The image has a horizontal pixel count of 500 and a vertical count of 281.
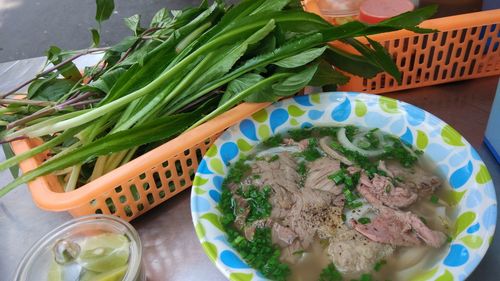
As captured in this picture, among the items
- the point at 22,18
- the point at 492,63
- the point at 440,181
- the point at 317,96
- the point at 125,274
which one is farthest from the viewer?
the point at 22,18

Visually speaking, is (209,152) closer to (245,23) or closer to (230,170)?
(230,170)

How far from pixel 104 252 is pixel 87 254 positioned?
1.3 inches

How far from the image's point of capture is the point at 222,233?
2.82 feet

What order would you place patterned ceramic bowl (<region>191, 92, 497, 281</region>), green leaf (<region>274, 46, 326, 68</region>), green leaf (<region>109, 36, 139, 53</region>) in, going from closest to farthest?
patterned ceramic bowl (<region>191, 92, 497, 281</region>) < green leaf (<region>274, 46, 326, 68</region>) < green leaf (<region>109, 36, 139, 53</region>)

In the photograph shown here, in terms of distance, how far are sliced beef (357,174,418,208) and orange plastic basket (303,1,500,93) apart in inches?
15.6

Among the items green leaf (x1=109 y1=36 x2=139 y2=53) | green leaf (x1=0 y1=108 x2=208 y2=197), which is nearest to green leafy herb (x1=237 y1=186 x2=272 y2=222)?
green leaf (x1=0 y1=108 x2=208 y2=197)

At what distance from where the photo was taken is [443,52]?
4.02 ft

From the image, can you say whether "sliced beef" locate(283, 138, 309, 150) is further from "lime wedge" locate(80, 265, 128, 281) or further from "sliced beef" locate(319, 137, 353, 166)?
"lime wedge" locate(80, 265, 128, 281)

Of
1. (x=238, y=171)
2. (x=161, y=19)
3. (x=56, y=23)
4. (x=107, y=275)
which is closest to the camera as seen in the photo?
(x=107, y=275)

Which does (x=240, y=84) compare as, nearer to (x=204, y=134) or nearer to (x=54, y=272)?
(x=204, y=134)

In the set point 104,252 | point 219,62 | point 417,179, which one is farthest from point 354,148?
point 104,252

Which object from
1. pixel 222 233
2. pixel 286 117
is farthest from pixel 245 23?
pixel 222 233

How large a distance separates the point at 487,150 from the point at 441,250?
1.47ft

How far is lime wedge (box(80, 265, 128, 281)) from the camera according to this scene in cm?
80
